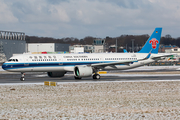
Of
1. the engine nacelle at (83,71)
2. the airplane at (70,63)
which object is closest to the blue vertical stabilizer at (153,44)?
the airplane at (70,63)

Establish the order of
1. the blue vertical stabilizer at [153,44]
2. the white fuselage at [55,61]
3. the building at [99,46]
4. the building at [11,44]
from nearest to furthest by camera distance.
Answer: the white fuselage at [55,61], the blue vertical stabilizer at [153,44], the building at [11,44], the building at [99,46]

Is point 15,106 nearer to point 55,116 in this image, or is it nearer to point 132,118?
point 55,116

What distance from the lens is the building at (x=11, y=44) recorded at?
122 meters

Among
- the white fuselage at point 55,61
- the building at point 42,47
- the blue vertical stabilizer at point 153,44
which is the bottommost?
the white fuselage at point 55,61

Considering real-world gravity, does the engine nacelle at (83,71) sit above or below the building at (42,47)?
below

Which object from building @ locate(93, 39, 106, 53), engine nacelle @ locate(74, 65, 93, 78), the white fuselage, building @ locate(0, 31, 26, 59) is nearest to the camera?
engine nacelle @ locate(74, 65, 93, 78)

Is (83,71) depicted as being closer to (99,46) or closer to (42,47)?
(42,47)

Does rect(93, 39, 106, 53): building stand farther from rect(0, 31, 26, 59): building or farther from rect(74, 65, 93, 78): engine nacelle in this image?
rect(74, 65, 93, 78): engine nacelle

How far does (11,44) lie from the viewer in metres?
128

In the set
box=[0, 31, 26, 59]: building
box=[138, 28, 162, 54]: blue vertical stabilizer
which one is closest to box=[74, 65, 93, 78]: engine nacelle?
box=[138, 28, 162, 54]: blue vertical stabilizer

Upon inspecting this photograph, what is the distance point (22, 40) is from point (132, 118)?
423 ft

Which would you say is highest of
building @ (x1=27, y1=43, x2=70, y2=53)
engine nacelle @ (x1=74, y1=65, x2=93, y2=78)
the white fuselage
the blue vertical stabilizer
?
building @ (x1=27, y1=43, x2=70, y2=53)

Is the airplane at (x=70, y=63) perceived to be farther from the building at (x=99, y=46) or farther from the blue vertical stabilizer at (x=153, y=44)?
the building at (x=99, y=46)

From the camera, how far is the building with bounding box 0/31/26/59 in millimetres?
122188
